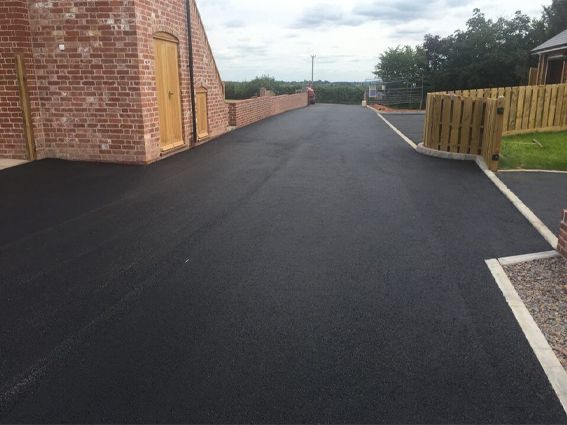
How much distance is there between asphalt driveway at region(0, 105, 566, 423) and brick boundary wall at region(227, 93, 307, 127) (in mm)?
11474

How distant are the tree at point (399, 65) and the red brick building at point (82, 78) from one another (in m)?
51.3

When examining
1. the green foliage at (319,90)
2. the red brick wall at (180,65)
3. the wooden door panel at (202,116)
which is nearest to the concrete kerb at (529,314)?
the red brick wall at (180,65)

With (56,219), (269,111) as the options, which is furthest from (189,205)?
(269,111)

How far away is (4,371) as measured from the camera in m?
3.24

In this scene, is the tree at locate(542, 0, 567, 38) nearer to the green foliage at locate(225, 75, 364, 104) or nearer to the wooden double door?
the green foliage at locate(225, 75, 364, 104)

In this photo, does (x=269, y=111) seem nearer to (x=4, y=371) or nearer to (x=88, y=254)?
(x=88, y=254)

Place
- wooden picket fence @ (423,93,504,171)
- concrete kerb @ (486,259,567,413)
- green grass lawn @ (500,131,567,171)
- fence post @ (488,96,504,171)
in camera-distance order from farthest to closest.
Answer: wooden picket fence @ (423,93,504,171)
green grass lawn @ (500,131,567,171)
fence post @ (488,96,504,171)
concrete kerb @ (486,259,567,413)

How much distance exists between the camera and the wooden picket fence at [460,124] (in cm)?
1085

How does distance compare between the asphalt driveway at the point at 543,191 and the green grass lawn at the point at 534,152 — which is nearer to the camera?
the asphalt driveway at the point at 543,191

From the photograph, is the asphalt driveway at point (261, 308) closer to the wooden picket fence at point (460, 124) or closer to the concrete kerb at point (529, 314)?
the concrete kerb at point (529, 314)

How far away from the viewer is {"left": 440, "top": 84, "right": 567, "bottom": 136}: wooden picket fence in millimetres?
15047

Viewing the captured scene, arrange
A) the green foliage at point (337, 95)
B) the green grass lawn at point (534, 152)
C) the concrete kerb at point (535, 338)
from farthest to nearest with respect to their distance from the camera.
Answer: the green foliage at point (337, 95) → the green grass lawn at point (534, 152) → the concrete kerb at point (535, 338)

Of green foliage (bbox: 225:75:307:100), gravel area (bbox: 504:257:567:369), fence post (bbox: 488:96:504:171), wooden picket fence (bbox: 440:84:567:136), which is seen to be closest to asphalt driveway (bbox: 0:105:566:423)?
gravel area (bbox: 504:257:567:369)

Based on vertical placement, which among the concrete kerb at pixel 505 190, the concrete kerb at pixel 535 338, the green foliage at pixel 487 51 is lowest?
the concrete kerb at pixel 535 338
